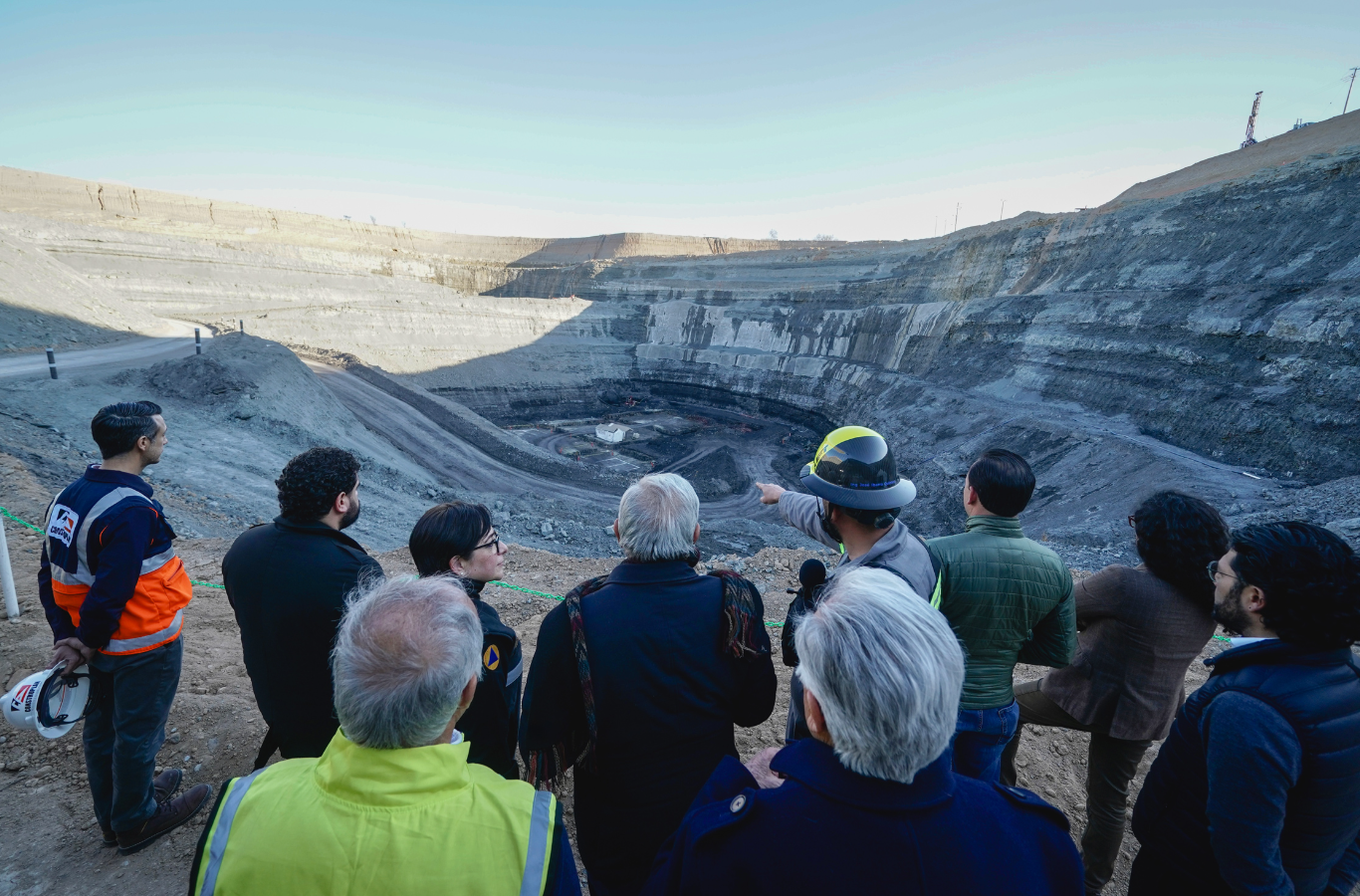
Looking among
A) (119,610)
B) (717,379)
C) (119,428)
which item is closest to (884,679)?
(119,610)

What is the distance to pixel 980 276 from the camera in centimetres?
2762

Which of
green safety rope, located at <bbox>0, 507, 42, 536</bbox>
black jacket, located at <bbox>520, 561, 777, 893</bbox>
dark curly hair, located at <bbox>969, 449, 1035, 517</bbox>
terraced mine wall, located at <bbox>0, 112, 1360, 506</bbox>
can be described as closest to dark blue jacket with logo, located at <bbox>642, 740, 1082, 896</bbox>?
black jacket, located at <bbox>520, 561, 777, 893</bbox>

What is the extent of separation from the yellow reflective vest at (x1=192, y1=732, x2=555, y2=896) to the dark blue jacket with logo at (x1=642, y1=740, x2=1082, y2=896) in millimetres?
367

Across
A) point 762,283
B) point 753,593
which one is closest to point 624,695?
point 753,593

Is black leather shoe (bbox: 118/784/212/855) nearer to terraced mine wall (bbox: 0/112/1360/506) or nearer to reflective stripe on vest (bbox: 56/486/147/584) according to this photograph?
reflective stripe on vest (bbox: 56/486/147/584)

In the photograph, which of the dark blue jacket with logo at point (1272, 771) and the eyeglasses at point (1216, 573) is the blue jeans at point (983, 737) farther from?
the eyeglasses at point (1216, 573)

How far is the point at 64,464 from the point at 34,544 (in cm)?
400

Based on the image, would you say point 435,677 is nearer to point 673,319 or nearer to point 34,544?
point 34,544

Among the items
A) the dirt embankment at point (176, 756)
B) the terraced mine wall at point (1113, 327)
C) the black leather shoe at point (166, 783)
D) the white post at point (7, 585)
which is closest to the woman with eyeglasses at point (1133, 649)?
the dirt embankment at point (176, 756)

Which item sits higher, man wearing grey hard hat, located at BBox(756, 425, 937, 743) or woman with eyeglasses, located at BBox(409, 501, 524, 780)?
man wearing grey hard hat, located at BBox(756, 425, 937, 743)

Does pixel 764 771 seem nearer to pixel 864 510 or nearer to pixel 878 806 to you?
pixel 878 806

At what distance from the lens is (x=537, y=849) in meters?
1.32

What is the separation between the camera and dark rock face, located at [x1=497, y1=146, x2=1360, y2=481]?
1384 cm

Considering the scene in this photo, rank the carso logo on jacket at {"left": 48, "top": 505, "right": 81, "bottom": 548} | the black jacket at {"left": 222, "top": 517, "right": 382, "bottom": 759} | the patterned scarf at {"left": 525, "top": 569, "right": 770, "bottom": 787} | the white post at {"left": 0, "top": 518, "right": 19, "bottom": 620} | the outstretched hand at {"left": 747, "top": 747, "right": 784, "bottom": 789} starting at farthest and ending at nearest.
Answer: the white post at {"left": 0, "top": 518, "right": 19, "bottom": 620} → the carso logo on jacket at {"left": 48, "top": 505, "right": 81, "bottom": 548} → the black jacket at {"left": 222, "top": 517, "right": 382, "bottom": 759} → the patterned scarf at {"left": 525, "top": 569, "right": 770, "bottom": 787} → the outstretched hand at {"left": 747, "top": 747, "right": 784, "bottom": 789}
